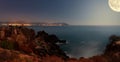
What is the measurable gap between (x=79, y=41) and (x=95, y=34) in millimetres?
471

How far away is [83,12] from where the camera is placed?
8.35 meters

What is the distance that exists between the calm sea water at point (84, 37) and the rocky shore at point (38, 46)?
113mm

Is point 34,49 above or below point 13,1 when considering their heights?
below

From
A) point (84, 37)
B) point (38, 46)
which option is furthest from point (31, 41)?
point (84, 37)

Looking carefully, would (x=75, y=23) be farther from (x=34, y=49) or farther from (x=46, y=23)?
(x=34, y=49)

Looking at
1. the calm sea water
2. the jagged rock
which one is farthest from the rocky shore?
the calm sea water

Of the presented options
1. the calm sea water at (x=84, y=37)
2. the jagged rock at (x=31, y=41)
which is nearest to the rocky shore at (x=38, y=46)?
the jagged rock at (x=31, y=41)

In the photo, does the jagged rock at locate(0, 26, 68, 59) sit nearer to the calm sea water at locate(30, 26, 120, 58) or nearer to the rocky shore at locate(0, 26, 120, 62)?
the rocky shore at locate(0, 26, 120, 62)

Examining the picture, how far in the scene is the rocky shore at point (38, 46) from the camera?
808 centimetres

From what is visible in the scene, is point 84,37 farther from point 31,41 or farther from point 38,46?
point 31,41

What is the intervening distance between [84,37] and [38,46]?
1240mm

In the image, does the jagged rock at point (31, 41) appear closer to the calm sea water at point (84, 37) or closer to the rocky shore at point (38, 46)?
the rocky shore at point (38, 46)

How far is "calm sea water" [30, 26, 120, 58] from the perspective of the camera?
26.4ft

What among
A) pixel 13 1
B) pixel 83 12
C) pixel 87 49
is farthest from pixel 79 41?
pixel 13 1
